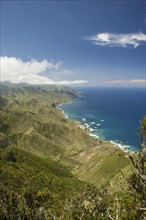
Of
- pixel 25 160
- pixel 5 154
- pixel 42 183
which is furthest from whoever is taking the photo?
pixel 25 160

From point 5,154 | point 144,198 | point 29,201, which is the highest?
point 144,198

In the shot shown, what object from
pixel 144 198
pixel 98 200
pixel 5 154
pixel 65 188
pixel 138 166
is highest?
pixel 138 166

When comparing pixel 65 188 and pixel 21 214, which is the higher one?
pixel 21 214

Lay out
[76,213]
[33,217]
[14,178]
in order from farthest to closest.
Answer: [14,178] < [33,217] < [76,213]

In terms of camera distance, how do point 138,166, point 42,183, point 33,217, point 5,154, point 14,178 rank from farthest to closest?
1. point 5,154
2. point 42,183
3. point 14,178
4. point 33,217
5. point 138,166

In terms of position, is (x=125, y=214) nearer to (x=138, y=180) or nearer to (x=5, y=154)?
(x=138, y=180)

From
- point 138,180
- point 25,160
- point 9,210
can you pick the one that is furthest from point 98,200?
point 25,160

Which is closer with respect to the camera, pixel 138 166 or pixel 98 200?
pixel 138 166

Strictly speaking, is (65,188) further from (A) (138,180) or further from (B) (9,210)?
(A) (138,180)

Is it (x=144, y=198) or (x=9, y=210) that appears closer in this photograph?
(x=144, y=198)

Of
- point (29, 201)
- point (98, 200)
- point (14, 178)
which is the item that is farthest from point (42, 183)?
point (98, 200)
